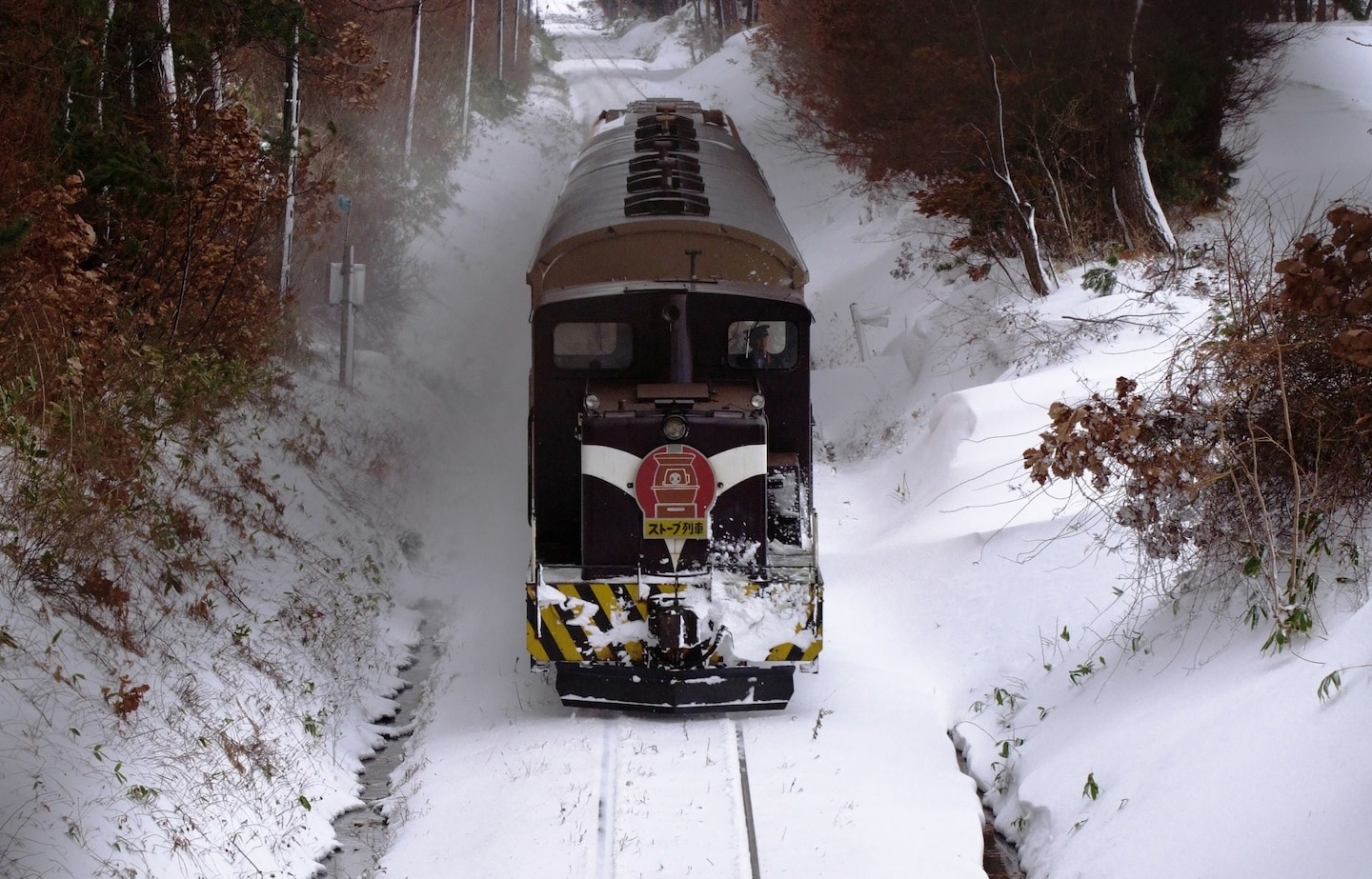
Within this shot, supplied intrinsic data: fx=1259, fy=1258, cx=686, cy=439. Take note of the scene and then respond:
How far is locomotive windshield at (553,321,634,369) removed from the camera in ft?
32.7

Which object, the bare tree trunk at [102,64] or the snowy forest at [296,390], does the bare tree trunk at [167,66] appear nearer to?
the snowy forest at [296,390]

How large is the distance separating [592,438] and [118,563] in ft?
11.1

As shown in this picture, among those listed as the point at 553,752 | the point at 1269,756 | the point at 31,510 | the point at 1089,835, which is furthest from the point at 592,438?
the point at 1269,756

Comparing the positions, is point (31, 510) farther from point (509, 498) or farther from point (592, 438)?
point (509, 498)

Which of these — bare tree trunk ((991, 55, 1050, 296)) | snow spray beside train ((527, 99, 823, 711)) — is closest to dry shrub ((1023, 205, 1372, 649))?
snow spray beside train ((527, 99, 823, 711))

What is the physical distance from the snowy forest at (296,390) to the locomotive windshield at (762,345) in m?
2.23

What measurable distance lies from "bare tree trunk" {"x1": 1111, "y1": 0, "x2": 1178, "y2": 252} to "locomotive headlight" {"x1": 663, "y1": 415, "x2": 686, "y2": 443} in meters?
10.3

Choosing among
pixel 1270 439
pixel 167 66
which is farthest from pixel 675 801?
pixel 167 66

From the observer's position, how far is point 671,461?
930 centimetres

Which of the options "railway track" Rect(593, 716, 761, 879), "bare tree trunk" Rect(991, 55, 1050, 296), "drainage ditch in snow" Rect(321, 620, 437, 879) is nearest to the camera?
"railway track" Rect(593, 716, 761, 879)

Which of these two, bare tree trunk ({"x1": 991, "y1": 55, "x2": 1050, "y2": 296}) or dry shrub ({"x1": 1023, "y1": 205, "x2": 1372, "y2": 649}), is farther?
bare tree trunk ({"x1": 991, "y1": 55, "x2": 1050, "y2": 296})

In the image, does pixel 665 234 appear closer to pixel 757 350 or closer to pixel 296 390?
pixel 757 350

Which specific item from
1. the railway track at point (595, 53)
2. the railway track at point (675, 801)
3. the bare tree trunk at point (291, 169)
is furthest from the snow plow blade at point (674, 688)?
the railway track at point (595, 53)

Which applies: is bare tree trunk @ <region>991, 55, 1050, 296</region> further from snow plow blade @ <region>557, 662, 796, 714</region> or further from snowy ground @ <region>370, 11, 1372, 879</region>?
snow plow blade @ <region>557, 662, 796, 714</region>
